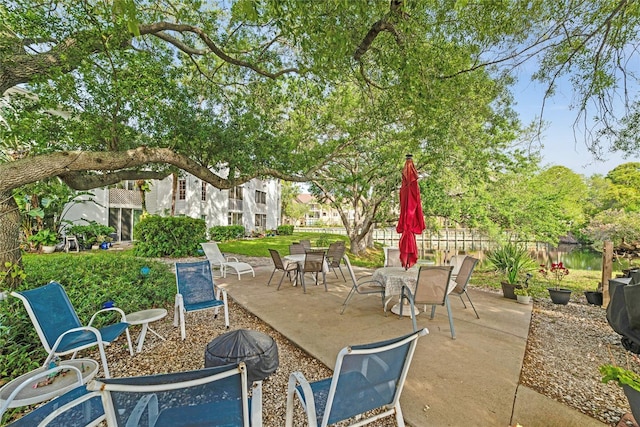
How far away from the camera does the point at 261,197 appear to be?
32.6m

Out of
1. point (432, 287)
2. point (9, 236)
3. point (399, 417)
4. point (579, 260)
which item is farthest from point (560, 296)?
point (579, 260)

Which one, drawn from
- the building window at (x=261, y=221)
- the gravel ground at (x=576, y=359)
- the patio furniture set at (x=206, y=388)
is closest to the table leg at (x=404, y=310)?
the gravel ground at (x=576, y=359)

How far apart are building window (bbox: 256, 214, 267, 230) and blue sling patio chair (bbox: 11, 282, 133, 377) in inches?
1124

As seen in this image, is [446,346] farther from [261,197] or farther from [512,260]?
[261,197]

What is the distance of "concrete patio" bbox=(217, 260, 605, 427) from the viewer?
250cm

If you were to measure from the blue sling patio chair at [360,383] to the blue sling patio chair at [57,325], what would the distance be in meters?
2.33

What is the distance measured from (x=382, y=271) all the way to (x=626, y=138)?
5.33 metres

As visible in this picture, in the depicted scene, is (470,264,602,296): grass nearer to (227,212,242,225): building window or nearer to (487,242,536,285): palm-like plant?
(487,242,536,285): palm-like plant

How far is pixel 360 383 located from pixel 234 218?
27204 mm

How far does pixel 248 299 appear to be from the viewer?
6219 millimetres

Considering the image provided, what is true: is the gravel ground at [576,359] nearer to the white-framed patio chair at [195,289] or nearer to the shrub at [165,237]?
the white-framed patio chair at [195,289]

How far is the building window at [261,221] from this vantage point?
3184 centimetres

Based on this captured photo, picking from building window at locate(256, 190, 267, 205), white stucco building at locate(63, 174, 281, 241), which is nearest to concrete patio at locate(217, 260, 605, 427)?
white stucco building at locate(63, 174, 281, 241)

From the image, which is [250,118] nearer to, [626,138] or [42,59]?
[42,59]
